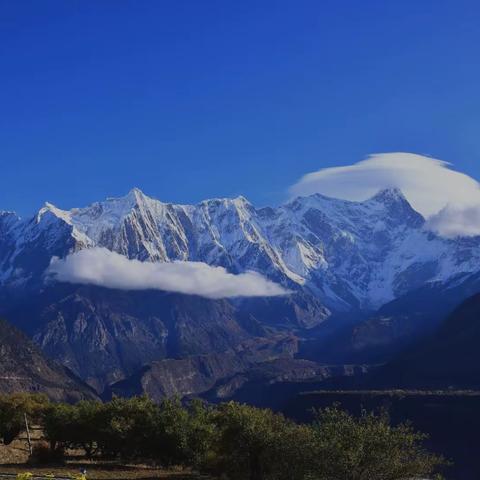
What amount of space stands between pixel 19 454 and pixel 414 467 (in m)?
74.7

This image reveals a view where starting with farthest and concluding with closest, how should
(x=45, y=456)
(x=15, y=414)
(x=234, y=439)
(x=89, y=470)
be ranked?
(x=15, y=414)
(x=45, y=456)
(x=89, y=470)
(x=234, y=439)

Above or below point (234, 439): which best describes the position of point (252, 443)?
below

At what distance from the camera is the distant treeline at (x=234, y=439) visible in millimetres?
62469

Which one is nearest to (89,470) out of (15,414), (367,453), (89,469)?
(89,469)

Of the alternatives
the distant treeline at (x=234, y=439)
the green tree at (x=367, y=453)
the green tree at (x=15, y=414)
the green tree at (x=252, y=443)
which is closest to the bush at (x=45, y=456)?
→ the distant treeline at (x=234, y=439)

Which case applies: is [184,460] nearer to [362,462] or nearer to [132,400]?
[132,400]

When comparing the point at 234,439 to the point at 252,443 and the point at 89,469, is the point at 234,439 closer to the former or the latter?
the point at 252,443

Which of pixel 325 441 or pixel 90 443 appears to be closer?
pixel 325 441

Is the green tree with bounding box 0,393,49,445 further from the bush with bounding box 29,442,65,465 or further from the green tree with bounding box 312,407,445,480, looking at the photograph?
the green tree with bounding box 312,407,445,480

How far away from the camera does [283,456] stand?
73.1m

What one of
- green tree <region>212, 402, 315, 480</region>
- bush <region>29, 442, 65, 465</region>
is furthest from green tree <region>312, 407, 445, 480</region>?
bush <region>29, 442, 65, 465</region>

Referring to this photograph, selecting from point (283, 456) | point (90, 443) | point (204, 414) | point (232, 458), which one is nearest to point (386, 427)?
point (283, 456)

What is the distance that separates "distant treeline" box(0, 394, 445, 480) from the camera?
62.5 meters

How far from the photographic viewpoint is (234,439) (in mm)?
85688
